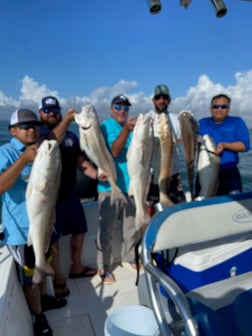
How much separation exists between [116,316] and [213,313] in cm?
100

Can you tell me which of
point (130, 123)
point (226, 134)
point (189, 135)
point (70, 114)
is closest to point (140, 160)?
point (130, 123)

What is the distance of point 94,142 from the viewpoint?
314 cm

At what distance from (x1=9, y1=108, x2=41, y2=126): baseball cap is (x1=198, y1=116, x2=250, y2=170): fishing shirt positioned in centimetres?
223

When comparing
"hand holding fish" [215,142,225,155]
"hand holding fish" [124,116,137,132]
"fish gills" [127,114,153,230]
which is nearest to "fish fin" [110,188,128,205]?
"fish gills" [127,114,153,230]

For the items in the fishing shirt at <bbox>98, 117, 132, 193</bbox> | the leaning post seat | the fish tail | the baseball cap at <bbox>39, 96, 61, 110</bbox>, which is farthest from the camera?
the fishing shirt at <bbox>98, 117, 132, 193</bbox>

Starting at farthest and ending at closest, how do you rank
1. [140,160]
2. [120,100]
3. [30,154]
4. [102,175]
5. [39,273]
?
[120,100] → [102,175] → [140,160] → [39,273] → [30,154]

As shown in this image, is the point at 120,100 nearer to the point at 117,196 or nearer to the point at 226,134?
the point at 117,196

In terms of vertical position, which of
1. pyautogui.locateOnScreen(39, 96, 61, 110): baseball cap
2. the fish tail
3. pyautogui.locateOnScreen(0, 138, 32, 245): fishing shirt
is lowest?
the fish tail

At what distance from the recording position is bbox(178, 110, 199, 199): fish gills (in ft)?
11.4

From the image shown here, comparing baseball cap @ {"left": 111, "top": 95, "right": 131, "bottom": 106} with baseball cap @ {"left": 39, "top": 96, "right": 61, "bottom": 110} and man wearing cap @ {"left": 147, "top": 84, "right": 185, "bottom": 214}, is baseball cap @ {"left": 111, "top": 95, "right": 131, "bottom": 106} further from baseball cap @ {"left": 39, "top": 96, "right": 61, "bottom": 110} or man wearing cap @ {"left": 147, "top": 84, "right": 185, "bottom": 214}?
baseball cap @ {"left": 39, "top": 96, "right": 61, "bottom": 110}

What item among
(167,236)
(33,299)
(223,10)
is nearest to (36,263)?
(33,299)

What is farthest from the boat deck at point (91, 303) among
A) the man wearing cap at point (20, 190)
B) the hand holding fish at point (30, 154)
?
the hand holding fish at point (30, 154)

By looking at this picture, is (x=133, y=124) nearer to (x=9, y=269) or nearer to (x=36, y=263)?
(x=36, y=263)

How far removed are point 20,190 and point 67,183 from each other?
0.90 meters
